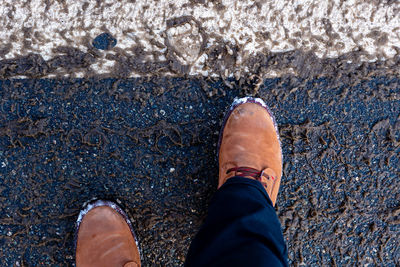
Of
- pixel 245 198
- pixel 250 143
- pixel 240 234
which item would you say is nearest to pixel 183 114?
pixel 250 143

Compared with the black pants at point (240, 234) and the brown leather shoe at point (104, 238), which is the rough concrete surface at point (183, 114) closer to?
the brown leather shoe at point (104, 238)

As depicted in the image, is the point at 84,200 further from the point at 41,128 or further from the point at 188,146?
the point at 188,146

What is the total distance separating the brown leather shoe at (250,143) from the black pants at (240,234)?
126mm

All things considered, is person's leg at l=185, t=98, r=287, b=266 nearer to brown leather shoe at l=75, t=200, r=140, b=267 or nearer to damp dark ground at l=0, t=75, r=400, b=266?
damp dark ground at l=0, t=75, r=400, b=266

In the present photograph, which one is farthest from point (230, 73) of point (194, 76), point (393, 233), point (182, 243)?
point (393, 233)

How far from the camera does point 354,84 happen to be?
127 centimetres

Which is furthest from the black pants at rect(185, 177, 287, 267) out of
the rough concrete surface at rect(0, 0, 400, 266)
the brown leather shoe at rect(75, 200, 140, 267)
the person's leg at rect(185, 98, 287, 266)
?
the brown leather shoe at rect(75, 200, 140, 267)

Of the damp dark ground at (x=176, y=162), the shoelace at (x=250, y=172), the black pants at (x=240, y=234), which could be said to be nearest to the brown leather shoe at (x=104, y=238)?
the damp dark ground at (x=176, y=162)

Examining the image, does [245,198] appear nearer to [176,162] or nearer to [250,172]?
[250,172]

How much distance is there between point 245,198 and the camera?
1071 mm

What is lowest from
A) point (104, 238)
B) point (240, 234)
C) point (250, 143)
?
point (104, 238)

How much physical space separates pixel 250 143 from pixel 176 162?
333mm

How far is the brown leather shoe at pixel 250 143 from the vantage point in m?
1.23

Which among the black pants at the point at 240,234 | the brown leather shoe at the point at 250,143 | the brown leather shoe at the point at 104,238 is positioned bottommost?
the brown leather shoe at the point at 104,238
